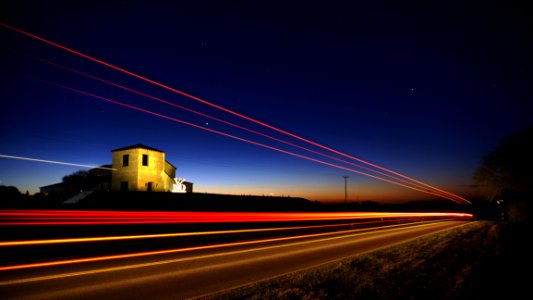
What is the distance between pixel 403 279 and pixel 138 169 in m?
43.6

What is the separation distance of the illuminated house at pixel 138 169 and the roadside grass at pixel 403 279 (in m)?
40.4

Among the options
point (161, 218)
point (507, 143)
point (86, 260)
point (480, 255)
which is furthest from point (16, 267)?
point (507, 143)

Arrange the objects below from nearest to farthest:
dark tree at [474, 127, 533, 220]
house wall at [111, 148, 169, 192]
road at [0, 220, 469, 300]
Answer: road at [0, 220, 469, 300] < dark tree at [474, 127, 533, 220] < house wall at [111, 148, 169, 192]

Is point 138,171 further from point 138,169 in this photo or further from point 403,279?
point 403,279

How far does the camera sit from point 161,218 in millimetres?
21203

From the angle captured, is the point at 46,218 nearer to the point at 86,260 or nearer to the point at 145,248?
the point at 145,248

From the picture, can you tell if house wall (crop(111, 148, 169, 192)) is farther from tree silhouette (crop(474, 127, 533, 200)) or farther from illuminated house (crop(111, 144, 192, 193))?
tree silhouette (crop(474, 127, 533, 200))

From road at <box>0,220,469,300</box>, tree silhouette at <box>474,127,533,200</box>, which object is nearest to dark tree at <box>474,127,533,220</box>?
tree silhouette at <box>474,127,533,200</box>

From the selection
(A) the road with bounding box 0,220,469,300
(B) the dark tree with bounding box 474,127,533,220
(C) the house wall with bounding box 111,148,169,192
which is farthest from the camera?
(C) the house wall with bounding box 111,148,169,192

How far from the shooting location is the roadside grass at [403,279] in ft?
22.7

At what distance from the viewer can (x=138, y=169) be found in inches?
1820

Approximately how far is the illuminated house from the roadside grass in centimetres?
4040

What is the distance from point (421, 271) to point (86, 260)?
10089mm

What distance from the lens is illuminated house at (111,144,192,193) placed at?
4606 cm
